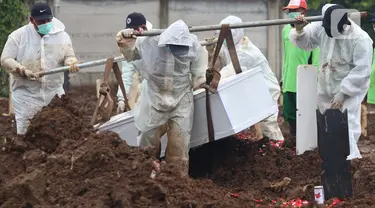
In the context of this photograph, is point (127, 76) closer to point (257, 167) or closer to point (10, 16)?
point (257, 167)

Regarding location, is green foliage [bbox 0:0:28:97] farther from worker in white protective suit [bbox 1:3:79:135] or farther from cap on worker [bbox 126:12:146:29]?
cap on worker [bbox 126:12:146:29]

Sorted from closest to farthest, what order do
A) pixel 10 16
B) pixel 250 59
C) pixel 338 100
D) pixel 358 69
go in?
pixel 358 69
pixel 338 100
pixel 250 59
pixel 10 16

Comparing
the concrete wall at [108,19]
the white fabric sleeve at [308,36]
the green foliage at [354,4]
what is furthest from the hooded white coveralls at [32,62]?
the green foliage at [354,4]

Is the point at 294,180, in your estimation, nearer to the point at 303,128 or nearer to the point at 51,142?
the point at 303,128

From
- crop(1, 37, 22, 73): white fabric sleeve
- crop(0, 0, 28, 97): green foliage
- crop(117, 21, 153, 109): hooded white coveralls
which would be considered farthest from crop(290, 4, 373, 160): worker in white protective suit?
crop(0, 0, 28, 97): green foliage

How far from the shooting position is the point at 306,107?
1166cm

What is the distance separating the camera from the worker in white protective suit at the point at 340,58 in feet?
36.4

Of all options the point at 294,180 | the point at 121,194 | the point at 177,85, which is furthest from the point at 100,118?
the point at 121,194

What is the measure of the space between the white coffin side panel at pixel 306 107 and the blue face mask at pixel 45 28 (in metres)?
2.82

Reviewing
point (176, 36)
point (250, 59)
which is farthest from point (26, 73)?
point (250, 59)

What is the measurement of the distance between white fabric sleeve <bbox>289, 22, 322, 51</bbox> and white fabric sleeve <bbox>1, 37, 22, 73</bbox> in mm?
3011

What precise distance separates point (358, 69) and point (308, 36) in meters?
0.75

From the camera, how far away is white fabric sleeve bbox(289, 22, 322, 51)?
11.7 metres

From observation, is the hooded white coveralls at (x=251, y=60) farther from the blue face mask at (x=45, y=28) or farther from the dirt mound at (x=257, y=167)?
the blue face mask at (x=45, y=28)
